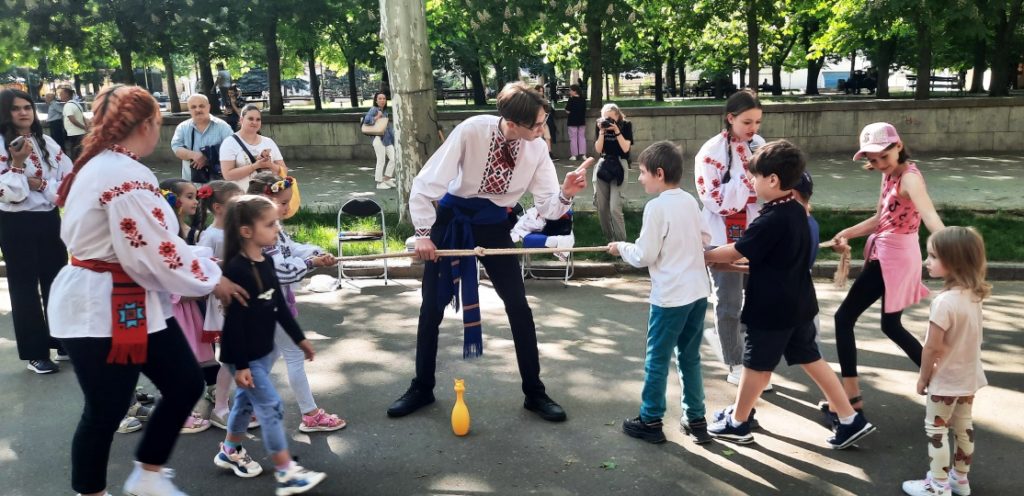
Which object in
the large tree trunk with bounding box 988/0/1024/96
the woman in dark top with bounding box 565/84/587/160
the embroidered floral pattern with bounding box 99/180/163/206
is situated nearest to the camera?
the embroidered floral pattern with bounding box 99/180/163/206

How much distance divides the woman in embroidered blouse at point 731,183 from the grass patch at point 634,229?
3929 mm

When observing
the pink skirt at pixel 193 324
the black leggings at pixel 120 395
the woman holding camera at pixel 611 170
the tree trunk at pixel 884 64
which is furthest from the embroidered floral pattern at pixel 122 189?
the tree trunk at pixel 884 64

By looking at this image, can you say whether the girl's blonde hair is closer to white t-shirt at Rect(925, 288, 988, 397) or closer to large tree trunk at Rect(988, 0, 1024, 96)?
white t-shirt at Rect(925, 288, 988, 397)

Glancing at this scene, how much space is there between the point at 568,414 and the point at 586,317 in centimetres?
225

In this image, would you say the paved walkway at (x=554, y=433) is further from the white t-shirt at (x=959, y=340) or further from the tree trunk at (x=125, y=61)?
the tree trunk at (x=125, y=61)

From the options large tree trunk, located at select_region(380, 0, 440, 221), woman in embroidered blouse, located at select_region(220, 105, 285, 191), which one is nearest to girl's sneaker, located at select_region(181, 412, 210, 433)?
woman in embroidered blouse, located at select_region(220, 105, 285, 191)

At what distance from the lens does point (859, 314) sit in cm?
478

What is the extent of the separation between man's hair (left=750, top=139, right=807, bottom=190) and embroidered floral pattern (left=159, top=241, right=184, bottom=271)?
272 cm

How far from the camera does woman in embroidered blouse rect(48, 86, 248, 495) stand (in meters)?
3.37

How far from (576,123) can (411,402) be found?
12.5 meters

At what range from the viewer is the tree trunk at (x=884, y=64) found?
90.6ft

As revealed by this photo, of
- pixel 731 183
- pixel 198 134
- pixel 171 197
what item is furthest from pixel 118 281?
pixel 198 134

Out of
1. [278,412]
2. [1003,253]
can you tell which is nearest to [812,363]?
[278,412]

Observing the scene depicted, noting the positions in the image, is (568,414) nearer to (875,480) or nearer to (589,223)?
(875,480)
